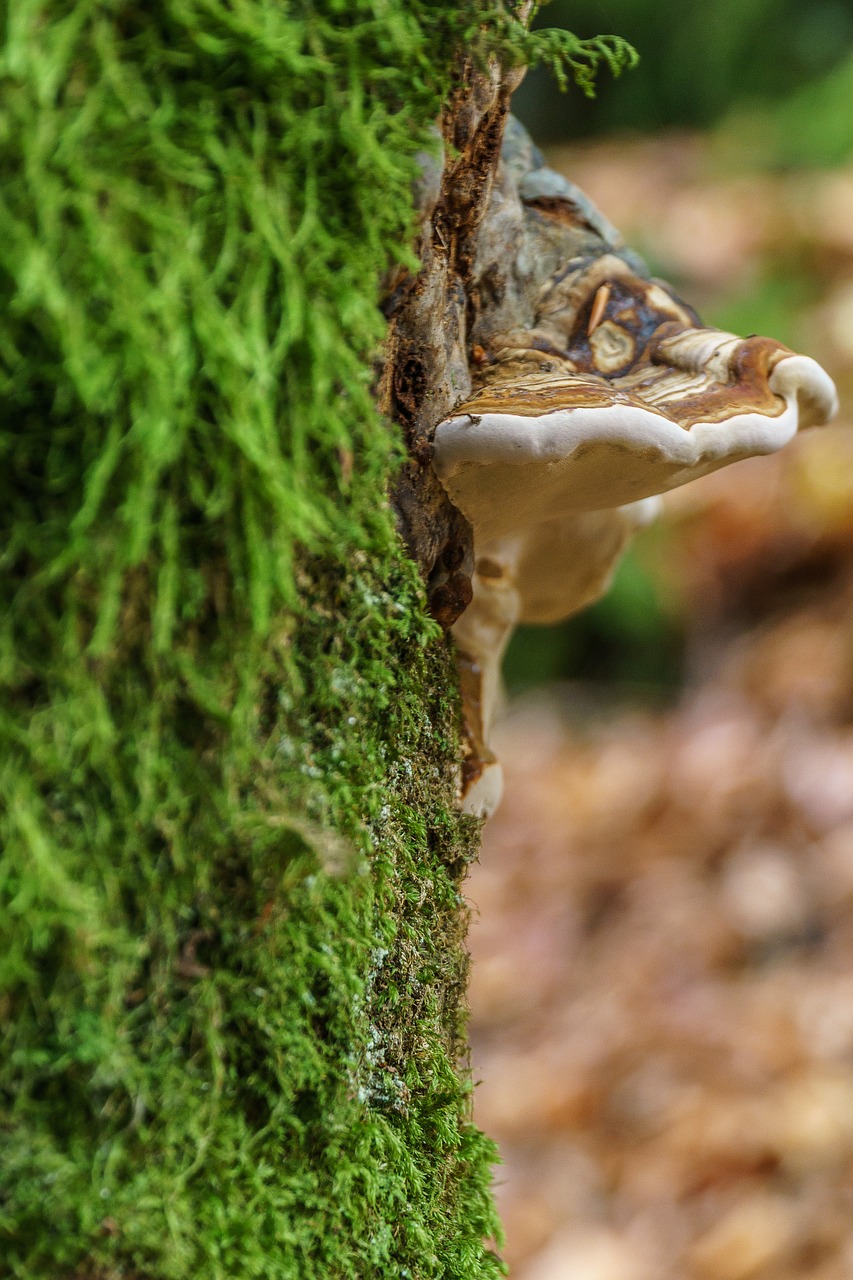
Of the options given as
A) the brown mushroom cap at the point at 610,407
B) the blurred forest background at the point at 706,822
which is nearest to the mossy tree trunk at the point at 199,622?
the brown mushroom cap at the point at 610,407

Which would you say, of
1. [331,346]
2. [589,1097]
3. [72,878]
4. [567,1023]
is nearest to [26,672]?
[72,878]

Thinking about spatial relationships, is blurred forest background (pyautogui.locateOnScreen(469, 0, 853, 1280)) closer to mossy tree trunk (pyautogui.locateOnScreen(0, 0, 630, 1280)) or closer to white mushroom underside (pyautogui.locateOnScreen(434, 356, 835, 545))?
white mushroom underside (pyautogui.locateOnScreen(434, 356, 835, 545))

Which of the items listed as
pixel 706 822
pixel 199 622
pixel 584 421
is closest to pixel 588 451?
pixel 584 421

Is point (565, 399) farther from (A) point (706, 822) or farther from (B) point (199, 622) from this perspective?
(A) point (706, 822)

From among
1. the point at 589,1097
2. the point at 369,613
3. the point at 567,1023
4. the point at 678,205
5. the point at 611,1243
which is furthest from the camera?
the point at 678,205

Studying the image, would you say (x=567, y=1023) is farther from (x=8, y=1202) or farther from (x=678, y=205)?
(x=678, y=205)

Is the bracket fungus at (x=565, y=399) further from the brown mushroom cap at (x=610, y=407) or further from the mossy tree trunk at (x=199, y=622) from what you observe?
the mossy tree trunk at (x=199, y=622)
